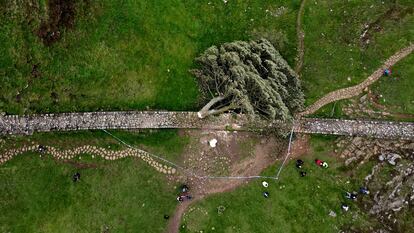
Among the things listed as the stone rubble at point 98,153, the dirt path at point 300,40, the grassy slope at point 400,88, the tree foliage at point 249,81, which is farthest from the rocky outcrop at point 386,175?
the stone rubble at point 98,153

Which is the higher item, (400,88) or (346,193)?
(400,88)

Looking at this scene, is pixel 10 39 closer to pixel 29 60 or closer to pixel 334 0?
pixel 29 60

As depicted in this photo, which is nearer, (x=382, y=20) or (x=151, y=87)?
(x=151, y=87)

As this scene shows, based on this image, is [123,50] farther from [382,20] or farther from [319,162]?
[382,20]

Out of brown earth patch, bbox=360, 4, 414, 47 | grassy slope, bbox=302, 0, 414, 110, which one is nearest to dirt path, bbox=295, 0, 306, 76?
grassy slope, bbox=302, 0, 414, 110

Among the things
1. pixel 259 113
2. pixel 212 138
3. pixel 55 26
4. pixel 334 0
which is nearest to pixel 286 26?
pixel 334 0

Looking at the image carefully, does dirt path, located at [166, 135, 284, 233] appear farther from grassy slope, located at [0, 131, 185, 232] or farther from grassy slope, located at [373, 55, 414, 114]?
grassy slope, located at [373, 55, 414, 114]

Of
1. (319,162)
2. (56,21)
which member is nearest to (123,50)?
(56,21)

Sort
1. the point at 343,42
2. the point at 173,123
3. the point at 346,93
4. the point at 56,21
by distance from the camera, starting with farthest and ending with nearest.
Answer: the point at 343,42, the point at 346,93, the point at 173,123, the point at 56,21
